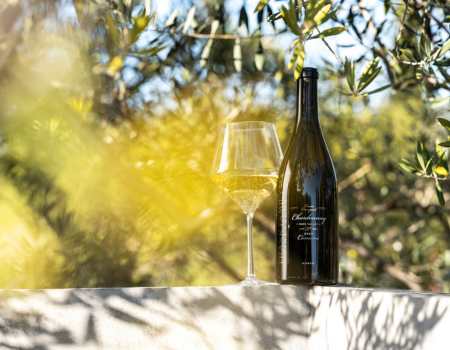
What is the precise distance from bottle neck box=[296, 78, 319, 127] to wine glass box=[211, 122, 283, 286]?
0.07m

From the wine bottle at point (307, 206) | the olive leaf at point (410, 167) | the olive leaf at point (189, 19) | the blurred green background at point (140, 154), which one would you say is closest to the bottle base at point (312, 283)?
the wine bottle at point (307, 206)

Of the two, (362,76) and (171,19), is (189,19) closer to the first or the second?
(171,19)

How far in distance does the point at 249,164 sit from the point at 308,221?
14 centimetres

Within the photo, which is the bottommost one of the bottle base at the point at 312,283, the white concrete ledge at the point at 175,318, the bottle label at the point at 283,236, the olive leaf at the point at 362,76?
the white concrete ledge at the point at 175,318

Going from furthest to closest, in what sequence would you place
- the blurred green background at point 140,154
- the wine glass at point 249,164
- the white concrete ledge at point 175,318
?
the blurred green background at point 140,154
the wine glass at point 249,164
the white concrete ledge at point 175,318

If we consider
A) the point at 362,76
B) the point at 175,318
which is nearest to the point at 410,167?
the point at 362,76

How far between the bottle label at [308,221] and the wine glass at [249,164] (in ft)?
0.28

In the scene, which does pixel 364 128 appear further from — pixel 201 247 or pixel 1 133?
pixel 1 133

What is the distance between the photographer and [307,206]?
2.01ft

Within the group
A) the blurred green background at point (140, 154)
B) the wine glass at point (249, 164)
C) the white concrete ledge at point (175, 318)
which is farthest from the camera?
the blurred green background at point (140, 154)

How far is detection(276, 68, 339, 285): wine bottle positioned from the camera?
588 millimetres

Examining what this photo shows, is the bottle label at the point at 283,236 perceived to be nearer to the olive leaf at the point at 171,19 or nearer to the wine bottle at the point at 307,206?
the wine bottle at the point at 307,206

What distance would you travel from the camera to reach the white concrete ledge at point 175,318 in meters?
0.52

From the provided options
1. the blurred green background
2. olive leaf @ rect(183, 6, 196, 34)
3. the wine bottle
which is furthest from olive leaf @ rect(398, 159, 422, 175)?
olive leaf @ rect(183, 6, 196, 34)
